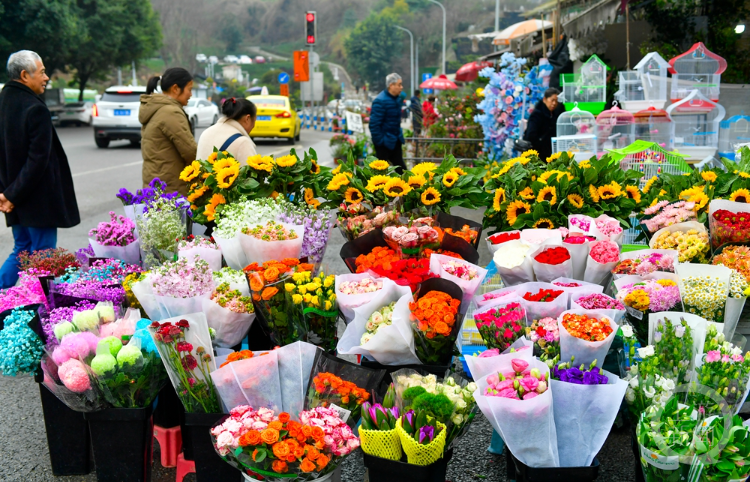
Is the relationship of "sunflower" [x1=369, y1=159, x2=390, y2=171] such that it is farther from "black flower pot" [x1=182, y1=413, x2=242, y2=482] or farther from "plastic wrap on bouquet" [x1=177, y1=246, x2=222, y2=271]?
"black flower pot" [x1=182, y1=413, x2=242, y2=482]

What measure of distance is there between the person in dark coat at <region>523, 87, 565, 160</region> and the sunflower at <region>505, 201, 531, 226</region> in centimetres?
461

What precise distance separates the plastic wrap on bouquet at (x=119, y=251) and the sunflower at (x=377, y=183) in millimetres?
1480

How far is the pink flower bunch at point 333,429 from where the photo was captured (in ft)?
8.05

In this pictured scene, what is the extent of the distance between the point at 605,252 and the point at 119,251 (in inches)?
113

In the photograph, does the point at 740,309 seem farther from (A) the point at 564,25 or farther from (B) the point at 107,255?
(A) the point at 564,25

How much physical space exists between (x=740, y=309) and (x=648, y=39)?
28.1 ft

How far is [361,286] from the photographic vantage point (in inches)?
127

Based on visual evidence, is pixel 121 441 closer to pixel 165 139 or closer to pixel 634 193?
pixel 165 139

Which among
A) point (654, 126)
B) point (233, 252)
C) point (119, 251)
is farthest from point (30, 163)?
point (654, 126)

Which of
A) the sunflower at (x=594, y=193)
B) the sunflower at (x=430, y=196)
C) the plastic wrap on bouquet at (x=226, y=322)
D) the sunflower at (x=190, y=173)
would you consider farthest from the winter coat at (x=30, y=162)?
the sunflower at (x=594, y=193)

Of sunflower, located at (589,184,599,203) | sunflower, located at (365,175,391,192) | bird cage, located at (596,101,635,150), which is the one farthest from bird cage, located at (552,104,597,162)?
sunflower, located at (365,175,391,192)

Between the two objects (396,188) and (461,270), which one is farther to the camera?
(396,188)

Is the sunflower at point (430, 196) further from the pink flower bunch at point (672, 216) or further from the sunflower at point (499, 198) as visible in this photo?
the pink flower bunch at point (672, 216)

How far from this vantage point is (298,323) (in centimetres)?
324
